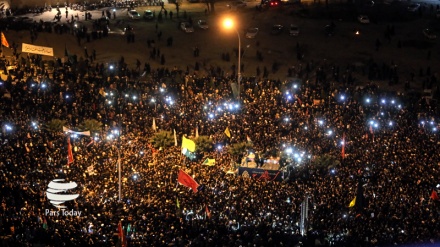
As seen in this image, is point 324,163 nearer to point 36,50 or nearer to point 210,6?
point 36,50

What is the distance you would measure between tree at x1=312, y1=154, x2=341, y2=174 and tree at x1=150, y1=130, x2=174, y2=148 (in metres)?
5.72

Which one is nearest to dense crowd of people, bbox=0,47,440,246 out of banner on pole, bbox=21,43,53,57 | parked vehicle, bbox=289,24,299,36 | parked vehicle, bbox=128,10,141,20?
banner on pole, bbox=21,43,53,57

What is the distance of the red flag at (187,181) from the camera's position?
70.9ft

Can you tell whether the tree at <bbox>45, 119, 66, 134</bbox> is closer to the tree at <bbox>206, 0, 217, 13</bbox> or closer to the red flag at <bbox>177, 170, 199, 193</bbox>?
the red flag at <bbox>177, 170, 199, 193</bbox>

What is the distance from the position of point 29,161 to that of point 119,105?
6.49 meters

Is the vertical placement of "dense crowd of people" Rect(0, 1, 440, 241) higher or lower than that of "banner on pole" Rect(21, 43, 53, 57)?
lower

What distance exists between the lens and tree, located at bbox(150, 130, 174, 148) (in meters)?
26.5

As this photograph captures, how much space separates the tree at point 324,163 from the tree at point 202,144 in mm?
4198

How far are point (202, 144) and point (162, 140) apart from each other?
159 centimetres

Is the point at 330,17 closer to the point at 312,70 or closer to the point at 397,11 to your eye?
the point at 397,11

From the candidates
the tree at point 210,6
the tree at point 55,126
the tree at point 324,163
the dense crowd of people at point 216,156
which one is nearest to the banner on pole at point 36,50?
the dense crowd of people at point 216,156

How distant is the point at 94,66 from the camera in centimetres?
3609

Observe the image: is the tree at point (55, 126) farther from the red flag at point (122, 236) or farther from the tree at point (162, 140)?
the red flag at point (122, 236)

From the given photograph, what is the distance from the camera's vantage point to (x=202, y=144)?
26.3 m
